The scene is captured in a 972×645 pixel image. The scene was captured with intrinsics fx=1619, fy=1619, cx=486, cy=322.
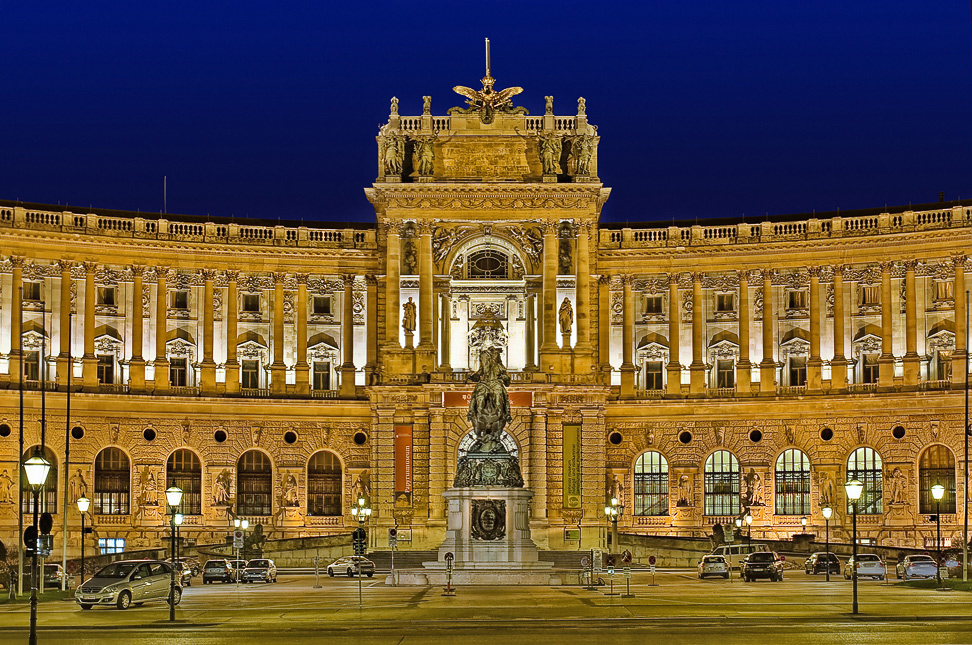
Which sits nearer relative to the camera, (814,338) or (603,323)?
(814,338)

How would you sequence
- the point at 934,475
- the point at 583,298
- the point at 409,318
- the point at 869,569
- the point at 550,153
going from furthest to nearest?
the point at 550,153 < the point at 583,298 < the point at 409,318 < the point at 934,475 < the point at 869,569

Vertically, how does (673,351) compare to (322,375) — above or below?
above

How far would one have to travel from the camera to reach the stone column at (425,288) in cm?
9612

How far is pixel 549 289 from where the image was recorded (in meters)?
96.3

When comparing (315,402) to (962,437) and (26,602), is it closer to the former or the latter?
(962,437)

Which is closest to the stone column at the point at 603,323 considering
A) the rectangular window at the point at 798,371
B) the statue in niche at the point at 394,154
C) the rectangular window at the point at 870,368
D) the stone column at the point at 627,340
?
the stone column at the point at 627,340

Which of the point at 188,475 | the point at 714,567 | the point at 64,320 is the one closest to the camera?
the point at 714,567

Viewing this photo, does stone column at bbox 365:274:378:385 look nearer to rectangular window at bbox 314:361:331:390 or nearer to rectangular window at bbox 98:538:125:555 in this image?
rectangular window at bbox 314:361:331:390

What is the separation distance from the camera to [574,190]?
96750mm

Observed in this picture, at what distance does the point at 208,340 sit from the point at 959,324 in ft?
146

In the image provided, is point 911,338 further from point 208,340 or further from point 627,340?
point 208,340

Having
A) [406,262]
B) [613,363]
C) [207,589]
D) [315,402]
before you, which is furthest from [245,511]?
[207,589]

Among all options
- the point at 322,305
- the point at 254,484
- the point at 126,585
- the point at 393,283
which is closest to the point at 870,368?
the point at 393,283

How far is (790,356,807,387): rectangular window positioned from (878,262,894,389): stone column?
4.76 metres
